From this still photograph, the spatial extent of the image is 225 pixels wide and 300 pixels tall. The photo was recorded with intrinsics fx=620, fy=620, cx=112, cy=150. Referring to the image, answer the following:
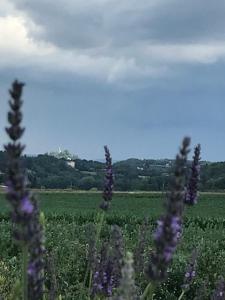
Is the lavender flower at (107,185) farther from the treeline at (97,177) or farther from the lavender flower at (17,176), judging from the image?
the treeline at (97,177)

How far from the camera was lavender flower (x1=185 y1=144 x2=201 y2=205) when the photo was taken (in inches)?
132

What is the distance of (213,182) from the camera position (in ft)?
268

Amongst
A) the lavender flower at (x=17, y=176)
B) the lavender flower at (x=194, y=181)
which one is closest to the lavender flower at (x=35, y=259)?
the lavender flower at (x=17, y=176)

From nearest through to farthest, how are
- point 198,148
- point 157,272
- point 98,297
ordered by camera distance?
1. point 157,272
2. point 198,148
3. point 98,297

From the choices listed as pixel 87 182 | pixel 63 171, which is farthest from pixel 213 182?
pixel 63 171

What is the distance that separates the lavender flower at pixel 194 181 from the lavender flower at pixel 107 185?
1.47 feet

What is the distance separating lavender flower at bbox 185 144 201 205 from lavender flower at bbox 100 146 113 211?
0.45 m

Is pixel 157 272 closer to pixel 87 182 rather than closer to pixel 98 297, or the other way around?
pixel 98 297

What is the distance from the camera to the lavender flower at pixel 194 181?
3.36m

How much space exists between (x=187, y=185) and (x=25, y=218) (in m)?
1.67

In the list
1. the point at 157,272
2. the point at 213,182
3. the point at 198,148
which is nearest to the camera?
the point at 157,272

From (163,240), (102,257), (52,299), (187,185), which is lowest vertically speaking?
(52,299)

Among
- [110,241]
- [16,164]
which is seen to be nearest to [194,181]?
[110,241]

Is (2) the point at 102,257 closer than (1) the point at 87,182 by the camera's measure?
Yes
